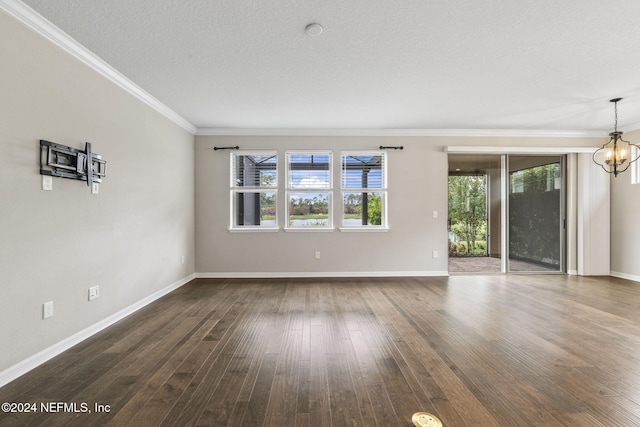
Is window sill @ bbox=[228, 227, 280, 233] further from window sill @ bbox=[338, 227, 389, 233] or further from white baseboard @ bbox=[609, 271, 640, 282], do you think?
white baseboard @ bbox=[609, 271, 640, 282]

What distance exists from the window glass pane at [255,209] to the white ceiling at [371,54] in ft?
4.90

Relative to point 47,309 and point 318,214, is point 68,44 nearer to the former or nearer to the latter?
point 47,309

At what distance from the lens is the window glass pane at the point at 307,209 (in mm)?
5070

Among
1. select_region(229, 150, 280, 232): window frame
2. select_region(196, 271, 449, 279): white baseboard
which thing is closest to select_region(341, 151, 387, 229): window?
select_region(196, 271, 449, 279): white baseboard

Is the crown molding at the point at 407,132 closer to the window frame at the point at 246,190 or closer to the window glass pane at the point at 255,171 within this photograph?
the window frame at the point at 246,190

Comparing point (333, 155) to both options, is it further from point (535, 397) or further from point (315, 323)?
point (535, 397)

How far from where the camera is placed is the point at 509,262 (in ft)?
16.9

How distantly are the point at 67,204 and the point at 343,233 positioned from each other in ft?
12.2

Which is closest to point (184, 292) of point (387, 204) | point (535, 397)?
point (387, 204)

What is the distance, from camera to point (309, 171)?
5.07m

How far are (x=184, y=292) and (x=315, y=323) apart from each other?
2272 millimetres

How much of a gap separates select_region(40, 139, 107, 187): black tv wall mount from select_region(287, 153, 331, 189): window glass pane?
111 inches

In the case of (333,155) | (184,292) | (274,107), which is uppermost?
(274,107)

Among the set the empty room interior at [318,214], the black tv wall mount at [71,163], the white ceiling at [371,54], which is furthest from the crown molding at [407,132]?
the black tv wall mount at [71,163]
